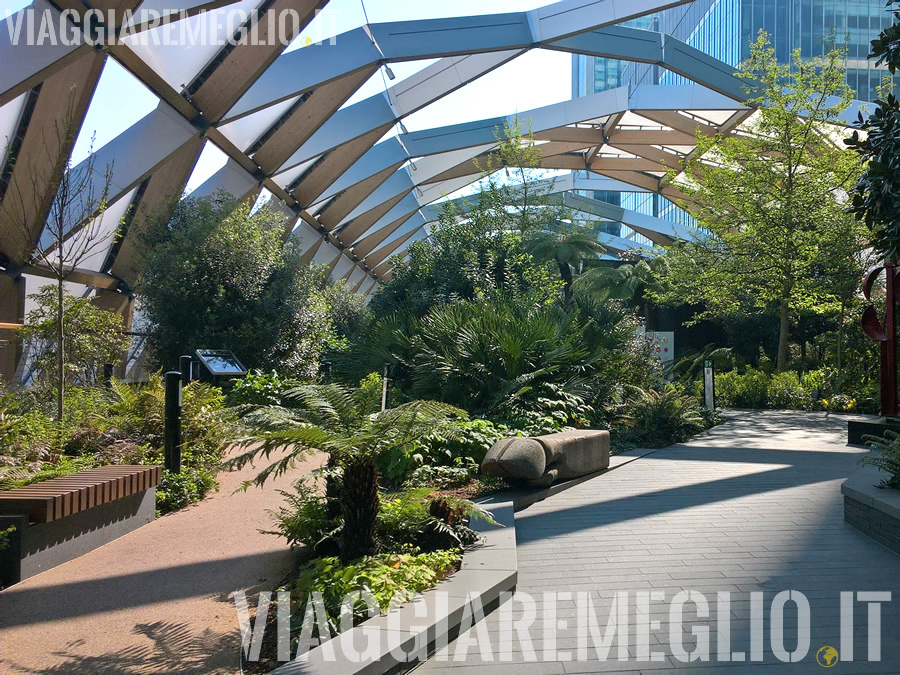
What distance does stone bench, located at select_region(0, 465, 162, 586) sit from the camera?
4.45m

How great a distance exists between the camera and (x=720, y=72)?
825 inches

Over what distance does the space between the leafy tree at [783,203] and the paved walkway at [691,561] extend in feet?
32.0

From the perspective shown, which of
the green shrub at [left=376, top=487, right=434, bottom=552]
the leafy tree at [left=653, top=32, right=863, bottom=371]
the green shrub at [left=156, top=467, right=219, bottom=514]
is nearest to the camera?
the green shrub at [left=376, top=487, right=434, bottom=552]

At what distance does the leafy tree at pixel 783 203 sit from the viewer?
17.0 m

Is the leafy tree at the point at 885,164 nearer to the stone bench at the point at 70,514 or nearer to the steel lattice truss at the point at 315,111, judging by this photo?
the stone bench at the point at 70,514

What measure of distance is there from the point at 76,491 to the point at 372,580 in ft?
7.85

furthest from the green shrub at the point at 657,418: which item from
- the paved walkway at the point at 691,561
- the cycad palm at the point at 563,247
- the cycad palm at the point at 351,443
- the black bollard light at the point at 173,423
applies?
the cycad palm at the point at 563,247

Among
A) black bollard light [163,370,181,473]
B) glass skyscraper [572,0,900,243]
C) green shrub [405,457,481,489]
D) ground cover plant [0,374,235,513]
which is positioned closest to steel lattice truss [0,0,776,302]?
ground cover plant [0,374,235,513]

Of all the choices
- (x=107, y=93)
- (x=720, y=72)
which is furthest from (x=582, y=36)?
(x=107, y=93)

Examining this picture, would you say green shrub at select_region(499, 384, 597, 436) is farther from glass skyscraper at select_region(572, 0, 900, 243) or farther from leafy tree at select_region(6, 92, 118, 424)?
glass skyscraper at select_region(572, 0, 900, 243)

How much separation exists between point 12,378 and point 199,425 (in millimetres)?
5376

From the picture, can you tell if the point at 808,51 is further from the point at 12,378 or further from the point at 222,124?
the point at 12,378

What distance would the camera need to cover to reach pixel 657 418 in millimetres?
11047

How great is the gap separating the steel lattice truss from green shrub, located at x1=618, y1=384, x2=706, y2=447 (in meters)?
8.85
